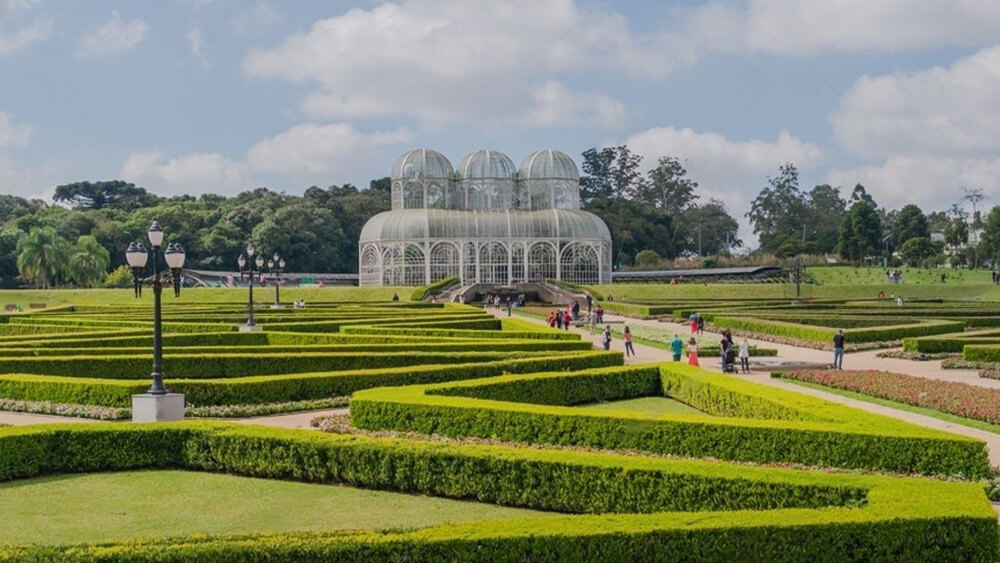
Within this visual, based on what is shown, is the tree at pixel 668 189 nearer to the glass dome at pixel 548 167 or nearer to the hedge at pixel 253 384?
the glass dome at pixel 548 167

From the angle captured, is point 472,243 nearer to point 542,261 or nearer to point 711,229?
point 542,261

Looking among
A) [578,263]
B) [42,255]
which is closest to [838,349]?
[578,263]

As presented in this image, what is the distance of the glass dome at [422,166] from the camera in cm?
7550

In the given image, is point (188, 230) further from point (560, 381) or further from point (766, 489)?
point (766, 489)

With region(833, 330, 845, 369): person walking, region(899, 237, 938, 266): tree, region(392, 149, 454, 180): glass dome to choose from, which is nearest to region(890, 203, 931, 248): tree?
region(899, 237, 938, 266): tree

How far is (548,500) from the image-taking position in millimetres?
11094


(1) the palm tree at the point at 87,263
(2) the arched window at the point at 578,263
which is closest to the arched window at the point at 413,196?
(2) the arched window at the point at 578,263

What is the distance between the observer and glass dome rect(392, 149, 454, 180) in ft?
248

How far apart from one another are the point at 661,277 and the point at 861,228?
69.2 ft

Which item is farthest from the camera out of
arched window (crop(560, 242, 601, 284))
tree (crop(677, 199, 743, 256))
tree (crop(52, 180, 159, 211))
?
tree (crop(677, 199, 743, 256))

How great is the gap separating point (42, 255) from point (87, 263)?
292cm

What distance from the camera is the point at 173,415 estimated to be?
17.3m

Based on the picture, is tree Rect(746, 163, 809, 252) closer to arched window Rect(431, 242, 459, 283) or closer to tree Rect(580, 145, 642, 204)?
tree Rect(580, 145, 642, 204)

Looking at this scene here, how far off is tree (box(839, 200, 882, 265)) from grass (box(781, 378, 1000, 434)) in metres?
72.1
